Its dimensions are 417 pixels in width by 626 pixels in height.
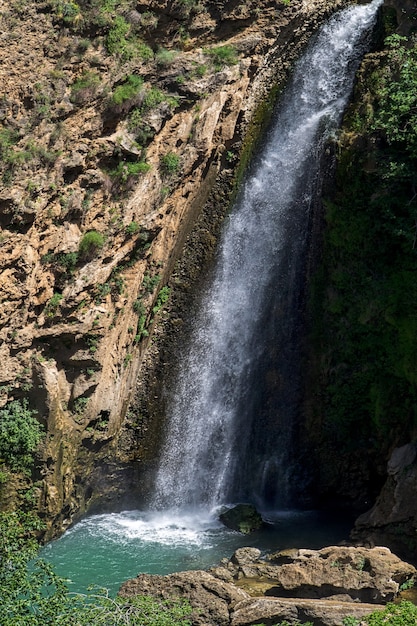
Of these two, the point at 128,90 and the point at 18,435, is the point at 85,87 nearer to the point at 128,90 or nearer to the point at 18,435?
the point at 128,90

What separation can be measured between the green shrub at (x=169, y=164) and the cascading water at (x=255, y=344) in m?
2.13

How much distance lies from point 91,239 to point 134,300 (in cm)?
226

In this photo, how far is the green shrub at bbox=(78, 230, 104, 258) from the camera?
66.4 feet

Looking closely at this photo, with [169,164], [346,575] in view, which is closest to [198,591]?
[346,575]

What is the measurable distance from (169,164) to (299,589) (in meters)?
11.9

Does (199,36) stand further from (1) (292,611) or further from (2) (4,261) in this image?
(1) (292,611)

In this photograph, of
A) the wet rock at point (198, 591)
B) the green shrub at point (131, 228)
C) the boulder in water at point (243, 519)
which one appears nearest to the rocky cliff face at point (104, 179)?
the green shrub at point (131, 228)

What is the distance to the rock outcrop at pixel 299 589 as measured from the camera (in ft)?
47.1

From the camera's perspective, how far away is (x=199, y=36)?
75.9 feet

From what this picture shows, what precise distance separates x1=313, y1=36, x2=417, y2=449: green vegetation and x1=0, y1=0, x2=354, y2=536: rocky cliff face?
11.8 ft

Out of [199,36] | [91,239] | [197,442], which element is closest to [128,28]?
[199,36]

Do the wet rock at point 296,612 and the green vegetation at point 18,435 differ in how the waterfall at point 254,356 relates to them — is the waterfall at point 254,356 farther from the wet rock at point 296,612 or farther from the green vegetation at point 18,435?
the wet rock at point 296,612

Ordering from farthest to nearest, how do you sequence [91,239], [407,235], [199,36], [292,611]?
[199,36] < [91,239] < [407,235] < [292,611]

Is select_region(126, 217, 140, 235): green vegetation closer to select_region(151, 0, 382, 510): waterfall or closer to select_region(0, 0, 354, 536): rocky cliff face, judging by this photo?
select_region(0, 0, 354, 536): rocky cliff face
